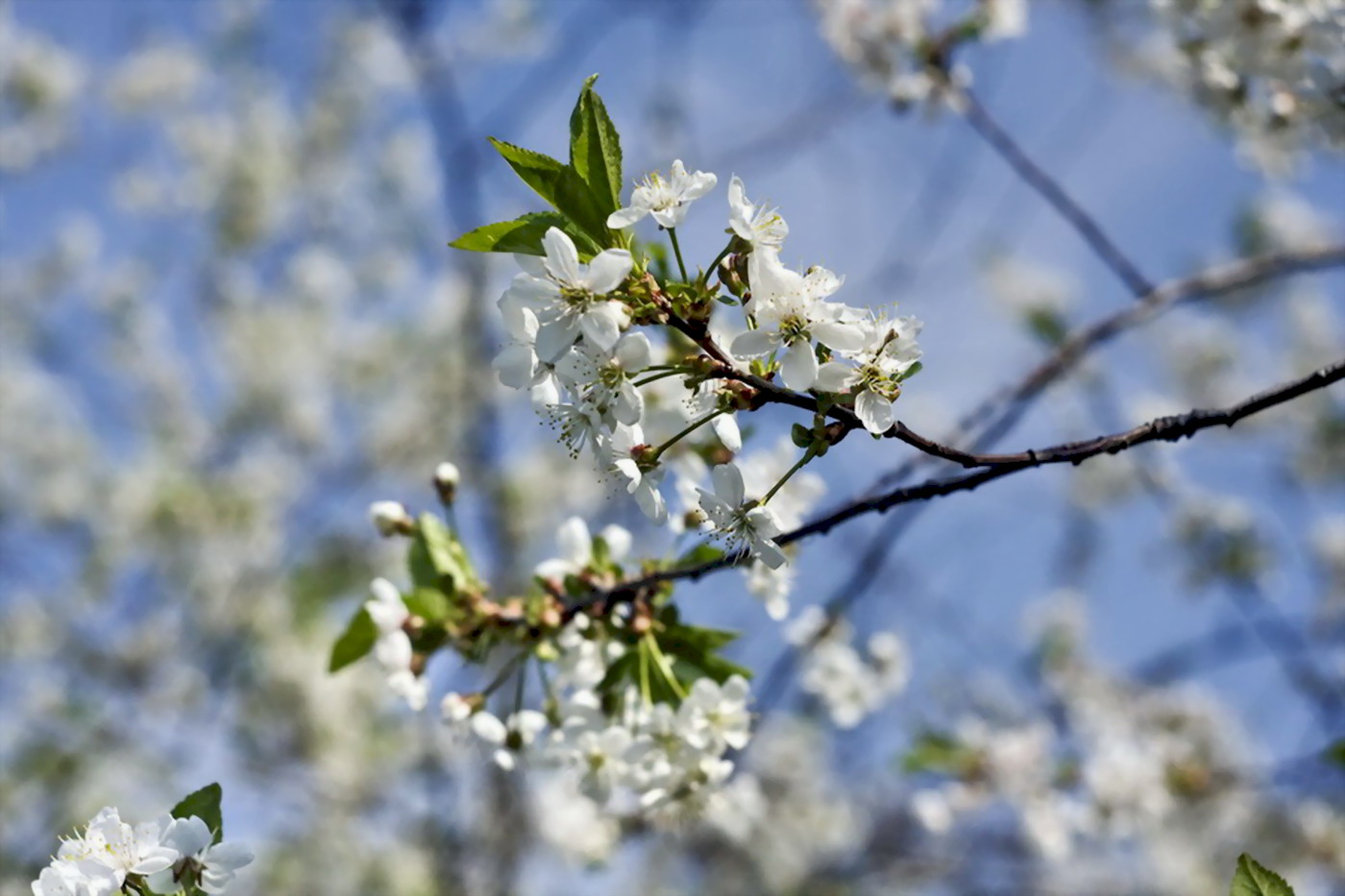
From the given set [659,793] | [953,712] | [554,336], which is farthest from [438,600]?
[953,712]

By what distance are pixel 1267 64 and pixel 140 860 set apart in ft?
8.97

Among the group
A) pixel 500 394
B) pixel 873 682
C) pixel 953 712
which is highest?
pixel 500 394

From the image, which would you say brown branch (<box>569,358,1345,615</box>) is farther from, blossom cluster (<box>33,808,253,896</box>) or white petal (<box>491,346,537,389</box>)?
blossom cluster (<box>33,808,253,896</box>)

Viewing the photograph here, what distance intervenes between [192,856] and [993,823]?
6040 millimetres

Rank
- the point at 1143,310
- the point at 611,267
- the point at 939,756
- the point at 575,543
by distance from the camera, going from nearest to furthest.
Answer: the point at 611,267
the point at 575,543
the point at 1143,310
the point at 939,756

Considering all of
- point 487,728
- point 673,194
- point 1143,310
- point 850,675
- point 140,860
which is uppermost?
point 1143,310

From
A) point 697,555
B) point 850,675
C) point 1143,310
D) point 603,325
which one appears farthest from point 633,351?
point 850,675

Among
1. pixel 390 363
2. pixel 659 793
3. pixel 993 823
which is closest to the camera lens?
pixel 659 793

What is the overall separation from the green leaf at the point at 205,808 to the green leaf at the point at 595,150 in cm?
90

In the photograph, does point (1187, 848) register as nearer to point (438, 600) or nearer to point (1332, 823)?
point (1332, 823)

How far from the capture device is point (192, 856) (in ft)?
4.28

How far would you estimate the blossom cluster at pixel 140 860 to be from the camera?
1.22m

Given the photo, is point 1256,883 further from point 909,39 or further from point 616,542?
point 909,39

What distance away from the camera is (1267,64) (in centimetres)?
248
